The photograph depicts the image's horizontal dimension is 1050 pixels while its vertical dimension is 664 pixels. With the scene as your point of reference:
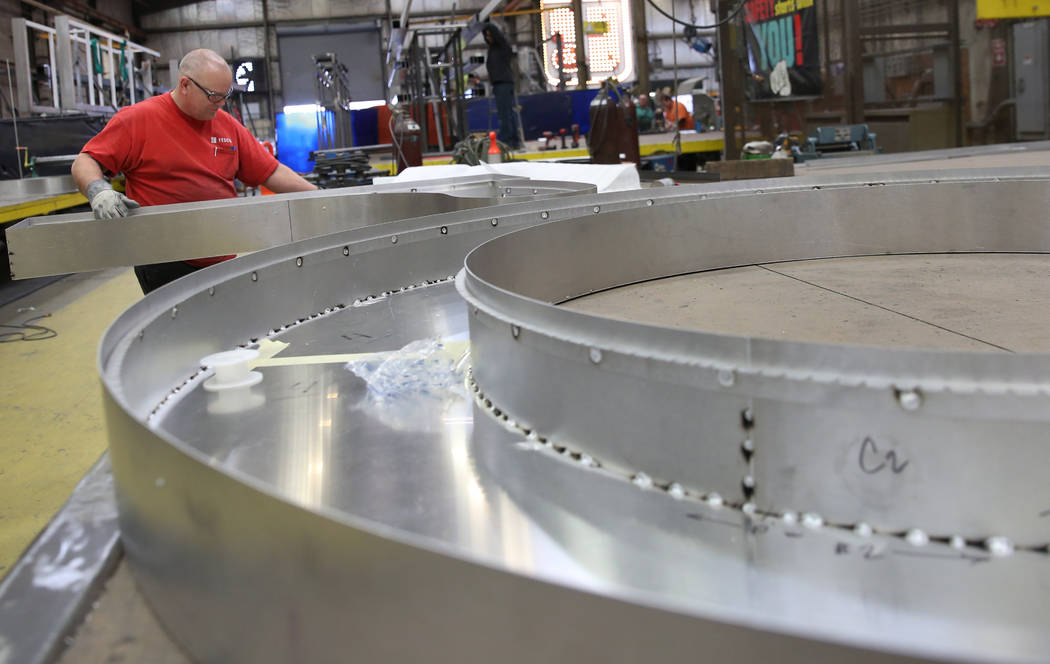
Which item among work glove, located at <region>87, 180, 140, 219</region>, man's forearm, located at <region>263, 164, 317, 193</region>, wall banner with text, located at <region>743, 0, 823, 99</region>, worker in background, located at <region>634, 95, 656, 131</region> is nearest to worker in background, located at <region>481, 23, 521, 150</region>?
worker in background, located at <region>634, 95, 656, 131</region>

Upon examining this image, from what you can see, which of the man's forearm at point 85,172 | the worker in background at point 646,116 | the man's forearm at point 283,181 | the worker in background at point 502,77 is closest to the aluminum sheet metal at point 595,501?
the man's forearm at point 85,172

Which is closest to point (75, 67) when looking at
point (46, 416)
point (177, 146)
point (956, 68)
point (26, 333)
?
point (26, 333)

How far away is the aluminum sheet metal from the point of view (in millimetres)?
447

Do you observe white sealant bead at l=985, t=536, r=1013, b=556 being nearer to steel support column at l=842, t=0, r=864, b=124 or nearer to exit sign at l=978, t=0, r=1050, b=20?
exit sign at l=978, t=0, r=1050, b=20

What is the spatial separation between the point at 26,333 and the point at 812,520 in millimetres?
4134

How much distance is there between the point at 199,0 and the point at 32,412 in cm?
1420

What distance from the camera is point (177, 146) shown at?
2330mm

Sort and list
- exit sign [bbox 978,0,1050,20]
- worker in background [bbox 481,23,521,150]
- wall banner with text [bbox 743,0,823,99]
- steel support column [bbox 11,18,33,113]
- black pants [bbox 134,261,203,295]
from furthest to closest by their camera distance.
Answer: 1. wall banner with text [bbox 743,0,823,99]
2. worker in background [bbox 481,23,521,150]
3. steel support column [bbox 11,18,33,113]
4. exit sign [bbox 978,0,1050,20]
5. black pants [bbox 134,261,203,295]

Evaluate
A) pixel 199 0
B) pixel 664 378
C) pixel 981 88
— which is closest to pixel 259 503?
pixel 664 378

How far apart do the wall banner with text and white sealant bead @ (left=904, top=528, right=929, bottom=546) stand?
6438mm

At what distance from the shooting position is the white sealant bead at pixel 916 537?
1.88 feet

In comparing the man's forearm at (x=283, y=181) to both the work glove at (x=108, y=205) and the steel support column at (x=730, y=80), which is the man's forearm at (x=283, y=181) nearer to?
the work glove at (x=108, y=205)

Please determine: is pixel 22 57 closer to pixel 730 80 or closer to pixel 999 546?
pixel 730 80

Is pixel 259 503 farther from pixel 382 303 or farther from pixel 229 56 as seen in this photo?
pixel 229 56
